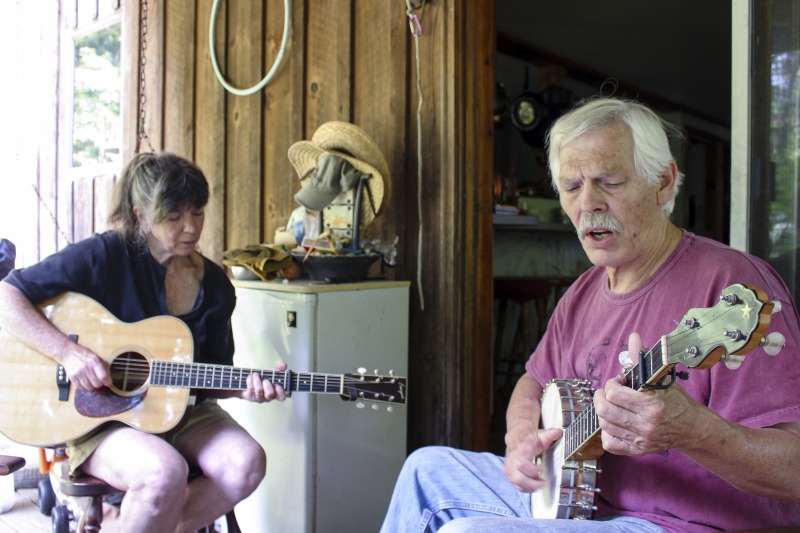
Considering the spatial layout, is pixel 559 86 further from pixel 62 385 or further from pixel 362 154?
pixel 62 385

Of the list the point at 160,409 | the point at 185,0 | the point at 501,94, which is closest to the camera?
the point at 160,409

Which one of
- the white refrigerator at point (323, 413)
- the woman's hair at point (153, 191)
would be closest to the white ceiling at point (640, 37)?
the white refrigerator at point (323, 413)

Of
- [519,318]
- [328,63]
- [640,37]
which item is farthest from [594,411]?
[640,37]

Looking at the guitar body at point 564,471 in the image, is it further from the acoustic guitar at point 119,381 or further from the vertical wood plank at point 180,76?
the vertical wood plank at point 180,76

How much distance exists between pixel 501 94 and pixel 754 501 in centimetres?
540

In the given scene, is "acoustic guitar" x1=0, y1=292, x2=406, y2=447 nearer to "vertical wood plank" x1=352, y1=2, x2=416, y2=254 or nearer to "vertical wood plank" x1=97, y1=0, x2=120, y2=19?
"vertical wood plank" x1=352, y1=2, x2=416, y2=254

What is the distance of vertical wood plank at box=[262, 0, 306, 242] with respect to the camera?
322 centimetres

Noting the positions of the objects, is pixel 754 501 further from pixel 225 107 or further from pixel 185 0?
pixel 185 0

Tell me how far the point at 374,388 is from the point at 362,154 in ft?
3.36

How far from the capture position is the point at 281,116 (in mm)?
3307

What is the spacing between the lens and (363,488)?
8.19 feet

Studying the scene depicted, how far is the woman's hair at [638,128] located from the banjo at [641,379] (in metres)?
0.48

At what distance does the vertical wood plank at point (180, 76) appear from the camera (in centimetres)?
387

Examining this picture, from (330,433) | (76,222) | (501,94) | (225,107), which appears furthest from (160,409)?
(501,94)
